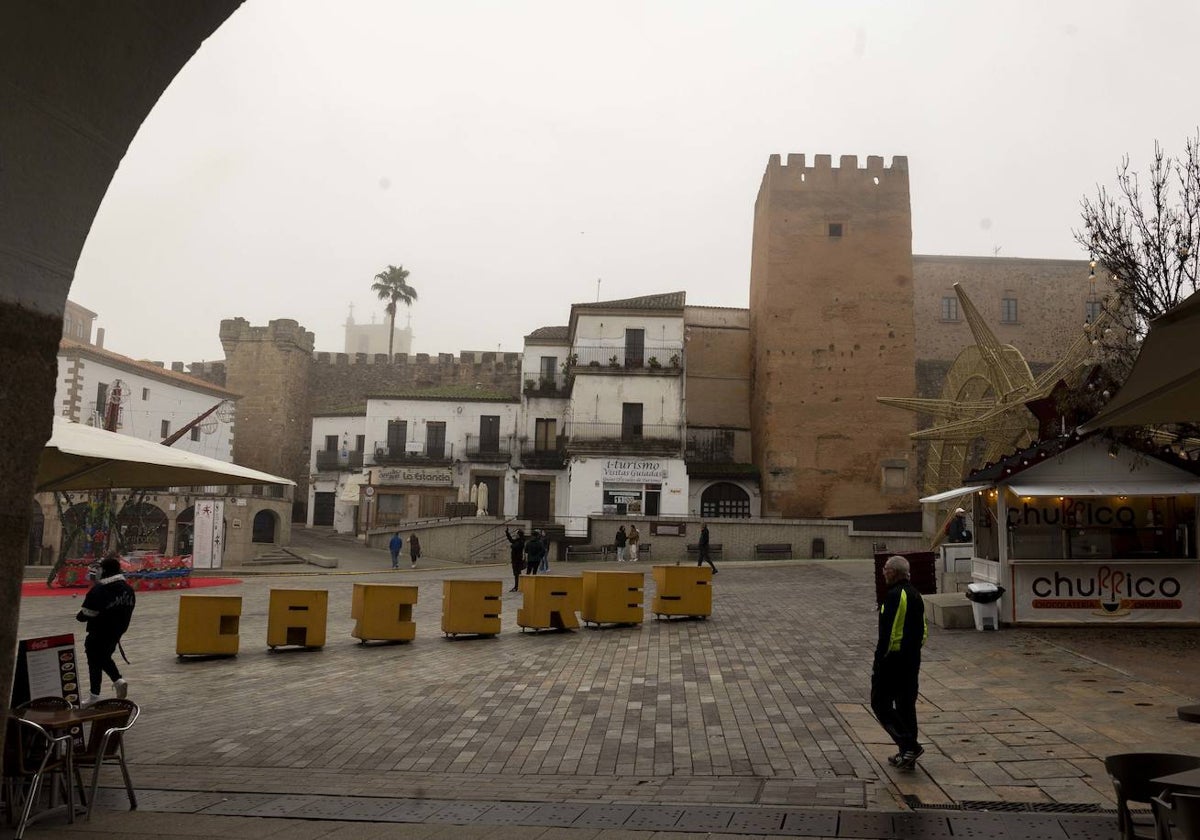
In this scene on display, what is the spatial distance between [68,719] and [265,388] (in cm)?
5166

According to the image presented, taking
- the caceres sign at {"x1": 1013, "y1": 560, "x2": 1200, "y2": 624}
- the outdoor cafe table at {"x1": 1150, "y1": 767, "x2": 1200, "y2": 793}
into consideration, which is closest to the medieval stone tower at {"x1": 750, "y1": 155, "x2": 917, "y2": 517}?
the caceres sign at {"x1": 1013, "y1": 560, "x2": 1200, "y2": 624}

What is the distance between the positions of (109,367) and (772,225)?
105 feet

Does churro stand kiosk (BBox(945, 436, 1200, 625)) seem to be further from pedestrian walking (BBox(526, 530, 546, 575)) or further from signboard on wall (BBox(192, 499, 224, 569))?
signboard on wall (BBox(192, 499, 224, 569))

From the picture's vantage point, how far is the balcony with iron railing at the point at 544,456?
44906 millimetres

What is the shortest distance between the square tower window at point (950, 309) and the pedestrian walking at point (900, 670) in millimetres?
48716

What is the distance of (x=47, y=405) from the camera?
3.26 metres

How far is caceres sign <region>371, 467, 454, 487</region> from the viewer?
45656 millimetres

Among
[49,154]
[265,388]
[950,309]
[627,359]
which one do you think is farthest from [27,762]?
[950,309]

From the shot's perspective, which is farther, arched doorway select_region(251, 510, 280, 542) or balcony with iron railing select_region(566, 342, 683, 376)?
balcony with iron railing select_region(566, 342, 683, 376)

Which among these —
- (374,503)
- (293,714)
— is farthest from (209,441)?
(293,714)

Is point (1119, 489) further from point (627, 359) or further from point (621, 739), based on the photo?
point (627, 359)

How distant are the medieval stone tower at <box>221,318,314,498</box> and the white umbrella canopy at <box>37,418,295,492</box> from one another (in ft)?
152

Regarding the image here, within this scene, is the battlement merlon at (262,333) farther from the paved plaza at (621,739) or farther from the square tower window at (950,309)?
the paved plaza at (621,739)

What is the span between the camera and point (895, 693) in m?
7.01
